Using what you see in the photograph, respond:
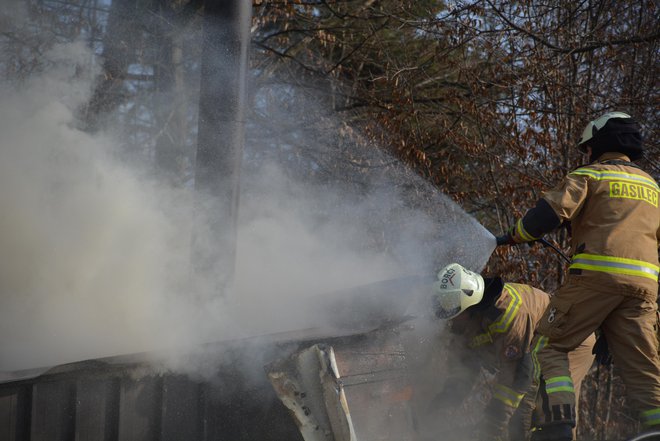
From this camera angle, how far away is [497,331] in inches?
178

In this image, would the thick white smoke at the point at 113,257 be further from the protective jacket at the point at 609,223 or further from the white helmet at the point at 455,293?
the protective jacket at the point at 609,223

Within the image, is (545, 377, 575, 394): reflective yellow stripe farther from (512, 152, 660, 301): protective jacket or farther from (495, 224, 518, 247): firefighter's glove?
(495, 224, 518, 247): firefighter's glove

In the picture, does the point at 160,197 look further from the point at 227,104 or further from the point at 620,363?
the point at 620,363

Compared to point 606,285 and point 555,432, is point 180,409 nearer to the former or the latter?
point 555,432

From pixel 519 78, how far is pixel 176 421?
Result: 16.8ft

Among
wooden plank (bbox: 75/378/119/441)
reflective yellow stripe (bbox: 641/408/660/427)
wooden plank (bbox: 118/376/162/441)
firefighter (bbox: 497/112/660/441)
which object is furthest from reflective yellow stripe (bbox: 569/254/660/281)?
wooden plank (bbox: 75/378/119/441)

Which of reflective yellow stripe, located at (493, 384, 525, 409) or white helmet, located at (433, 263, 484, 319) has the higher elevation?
white helmet, located at (433, 263, 484, 319)

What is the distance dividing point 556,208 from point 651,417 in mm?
1298

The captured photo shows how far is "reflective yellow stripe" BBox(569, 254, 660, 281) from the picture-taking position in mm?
3615

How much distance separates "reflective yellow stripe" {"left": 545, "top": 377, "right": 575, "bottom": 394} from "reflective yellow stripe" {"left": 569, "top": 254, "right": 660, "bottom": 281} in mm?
669

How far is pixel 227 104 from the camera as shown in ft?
16.5

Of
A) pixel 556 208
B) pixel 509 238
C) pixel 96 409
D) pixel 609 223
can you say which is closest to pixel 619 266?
pixel 609 223

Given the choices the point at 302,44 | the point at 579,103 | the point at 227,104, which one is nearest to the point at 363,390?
the point at 227,104

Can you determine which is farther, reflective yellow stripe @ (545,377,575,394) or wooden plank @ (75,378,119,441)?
reflective yellow stripe @ (545,377,575,394)
